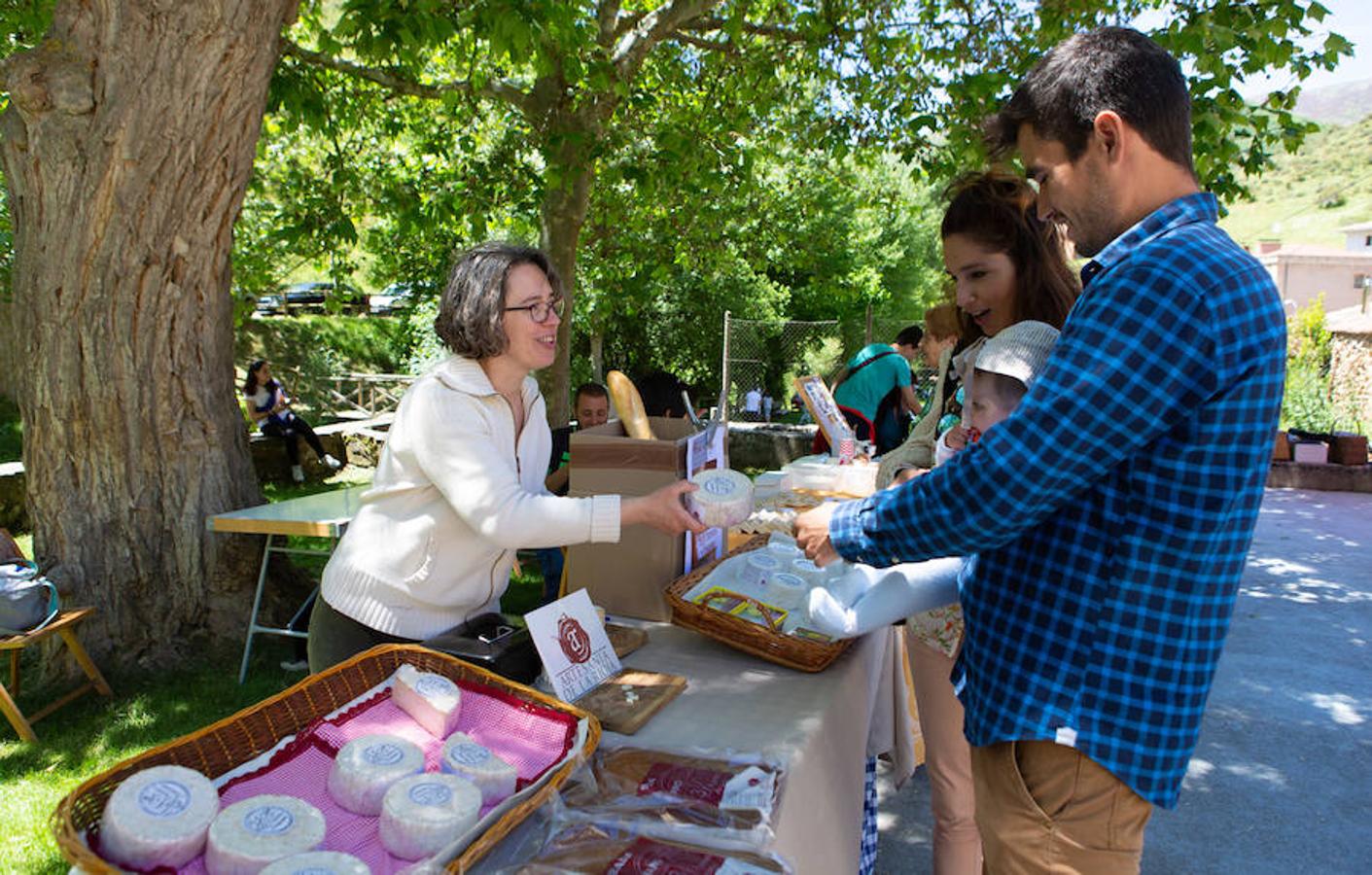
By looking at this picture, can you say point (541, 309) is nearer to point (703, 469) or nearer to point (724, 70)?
Answer: point (703, 469)

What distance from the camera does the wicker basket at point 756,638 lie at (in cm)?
185

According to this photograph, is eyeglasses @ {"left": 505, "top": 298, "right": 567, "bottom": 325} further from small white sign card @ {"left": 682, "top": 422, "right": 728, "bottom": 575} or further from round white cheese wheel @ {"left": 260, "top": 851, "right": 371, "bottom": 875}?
round white cheese wheel @ {"left": 260, "top": 851, "right": 371, "bottom": 875}

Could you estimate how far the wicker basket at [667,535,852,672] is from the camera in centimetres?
185

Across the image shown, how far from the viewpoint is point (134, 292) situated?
3740 mm

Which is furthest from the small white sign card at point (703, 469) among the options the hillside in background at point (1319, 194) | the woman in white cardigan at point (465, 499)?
the hillside in background at point (1319, 194)

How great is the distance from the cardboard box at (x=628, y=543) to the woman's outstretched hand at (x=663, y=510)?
8.5 inches

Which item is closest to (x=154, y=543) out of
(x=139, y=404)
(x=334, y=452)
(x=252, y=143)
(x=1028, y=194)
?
(x=139, y=404)

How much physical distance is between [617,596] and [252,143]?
2900mm

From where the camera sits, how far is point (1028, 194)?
6.18 feet

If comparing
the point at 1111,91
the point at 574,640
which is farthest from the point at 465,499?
the point at 1111,91

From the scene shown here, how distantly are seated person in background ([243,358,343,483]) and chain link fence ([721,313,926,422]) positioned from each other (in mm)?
5594

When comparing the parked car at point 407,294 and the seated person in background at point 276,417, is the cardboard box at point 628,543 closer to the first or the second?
the seated person in background at point 276,417

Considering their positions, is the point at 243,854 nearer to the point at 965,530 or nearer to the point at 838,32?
the point at 965,530

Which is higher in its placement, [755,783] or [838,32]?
[838,32]
